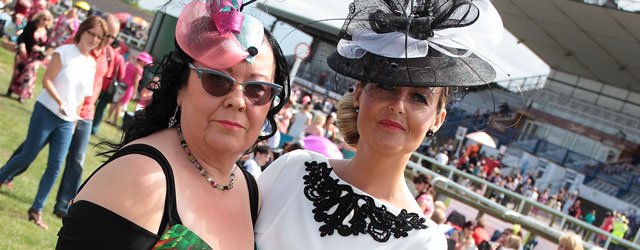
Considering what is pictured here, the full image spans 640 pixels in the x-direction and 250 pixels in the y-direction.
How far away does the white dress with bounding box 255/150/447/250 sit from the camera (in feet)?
7.32

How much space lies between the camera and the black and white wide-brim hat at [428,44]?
2156 mm

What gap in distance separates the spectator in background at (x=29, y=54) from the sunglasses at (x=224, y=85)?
8.29 metres

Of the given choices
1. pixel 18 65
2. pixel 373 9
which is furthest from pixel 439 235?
pixel 18 65

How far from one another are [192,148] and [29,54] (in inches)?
332

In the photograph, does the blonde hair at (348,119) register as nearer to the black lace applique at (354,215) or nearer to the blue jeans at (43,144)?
the black lace applique at (354,215)

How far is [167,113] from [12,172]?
3.49 m

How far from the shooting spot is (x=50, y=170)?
15.8ft

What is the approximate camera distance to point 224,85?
72.0 inches

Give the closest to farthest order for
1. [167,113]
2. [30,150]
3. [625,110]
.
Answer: [167,113], [30,150], [625,110]

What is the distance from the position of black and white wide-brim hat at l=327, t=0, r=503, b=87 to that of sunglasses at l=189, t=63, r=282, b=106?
1.48 ft

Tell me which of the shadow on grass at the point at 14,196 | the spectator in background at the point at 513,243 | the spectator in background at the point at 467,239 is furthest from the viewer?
the spectator in background at the point at 513,243

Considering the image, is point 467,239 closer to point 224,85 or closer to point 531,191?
point 224,85

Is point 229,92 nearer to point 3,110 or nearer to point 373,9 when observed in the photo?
point 373,9

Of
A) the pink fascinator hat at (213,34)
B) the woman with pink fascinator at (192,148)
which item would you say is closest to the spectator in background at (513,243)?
the woman with pink fascinator at (192,148)
